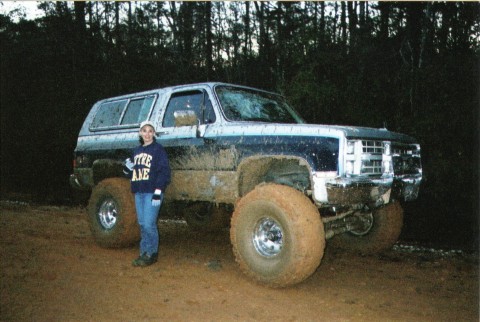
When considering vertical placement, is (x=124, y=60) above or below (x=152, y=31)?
below

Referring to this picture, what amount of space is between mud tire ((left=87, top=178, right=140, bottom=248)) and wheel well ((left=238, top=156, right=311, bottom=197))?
1.82 m

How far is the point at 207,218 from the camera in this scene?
7.67 m

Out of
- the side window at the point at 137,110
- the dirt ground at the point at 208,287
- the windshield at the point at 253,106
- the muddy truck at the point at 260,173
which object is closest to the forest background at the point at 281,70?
the dirt ground at the point at 208,287

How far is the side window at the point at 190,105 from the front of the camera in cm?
553

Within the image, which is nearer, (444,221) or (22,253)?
(22,253)

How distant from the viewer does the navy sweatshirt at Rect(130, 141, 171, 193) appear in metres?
5.29

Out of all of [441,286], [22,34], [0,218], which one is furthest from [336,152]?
[22,34]

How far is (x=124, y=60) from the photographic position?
19.9m

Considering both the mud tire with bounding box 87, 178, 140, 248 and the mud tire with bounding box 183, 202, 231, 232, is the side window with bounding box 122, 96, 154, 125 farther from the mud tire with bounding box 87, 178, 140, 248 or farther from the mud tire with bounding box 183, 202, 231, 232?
the mud tire with bounding box 183, 202, 231, 232

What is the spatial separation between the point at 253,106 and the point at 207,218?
271 centimetres

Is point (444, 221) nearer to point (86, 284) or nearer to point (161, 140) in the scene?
point (161, 140)

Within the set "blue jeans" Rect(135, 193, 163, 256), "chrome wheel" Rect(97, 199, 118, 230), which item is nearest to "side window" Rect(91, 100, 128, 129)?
"chrome wheel" Rect(97, 199, 118, 230)

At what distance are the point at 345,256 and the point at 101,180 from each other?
3.98 m

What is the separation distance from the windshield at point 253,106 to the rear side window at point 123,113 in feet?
4.17
